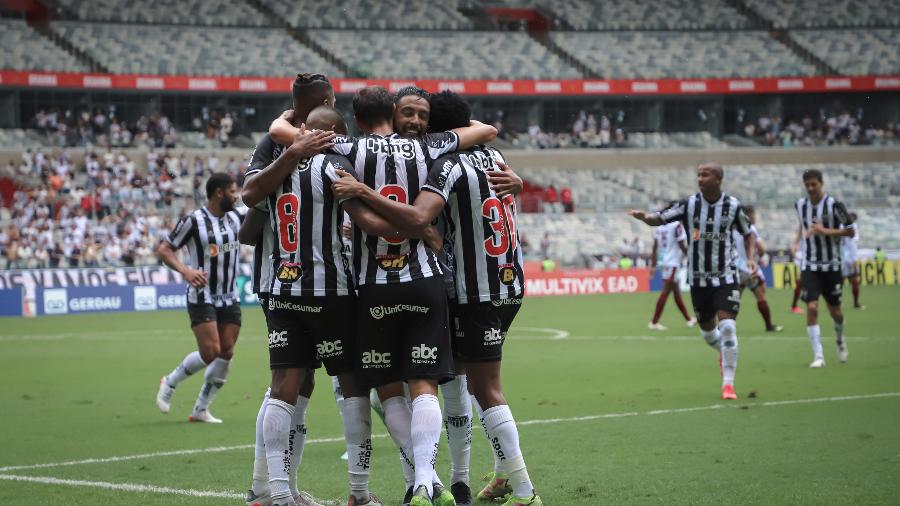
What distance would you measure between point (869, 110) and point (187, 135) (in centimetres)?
3588

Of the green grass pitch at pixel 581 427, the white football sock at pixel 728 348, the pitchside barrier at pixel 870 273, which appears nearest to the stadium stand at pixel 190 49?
the pitchside barrier at pixel 870 273

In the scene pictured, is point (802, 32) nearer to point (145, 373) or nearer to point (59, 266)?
point (59, 266)

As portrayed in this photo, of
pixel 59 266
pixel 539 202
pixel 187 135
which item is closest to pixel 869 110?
pixel 539 202

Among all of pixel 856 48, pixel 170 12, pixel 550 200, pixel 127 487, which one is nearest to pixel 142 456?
pixel 127 487

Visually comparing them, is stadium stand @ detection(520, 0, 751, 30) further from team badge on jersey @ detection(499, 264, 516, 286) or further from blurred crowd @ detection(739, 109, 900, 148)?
team badge on jersey @ detection(499, 264, 516, 286)

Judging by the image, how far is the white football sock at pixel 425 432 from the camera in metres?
7.00

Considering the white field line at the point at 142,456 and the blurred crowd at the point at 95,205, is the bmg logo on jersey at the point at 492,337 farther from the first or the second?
the blurred crowd at the point at 95,205

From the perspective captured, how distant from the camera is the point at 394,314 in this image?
7086mm

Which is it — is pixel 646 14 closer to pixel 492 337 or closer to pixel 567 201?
pixel 567 201

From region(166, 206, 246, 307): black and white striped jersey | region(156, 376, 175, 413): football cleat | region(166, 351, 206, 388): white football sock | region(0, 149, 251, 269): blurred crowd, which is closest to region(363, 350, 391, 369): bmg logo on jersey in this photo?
region(166, 206, 246, 307): black and white striped jersey

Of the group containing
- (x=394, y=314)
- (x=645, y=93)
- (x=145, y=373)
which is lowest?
(x=145, y=373)

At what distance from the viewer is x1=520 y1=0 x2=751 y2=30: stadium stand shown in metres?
67.8

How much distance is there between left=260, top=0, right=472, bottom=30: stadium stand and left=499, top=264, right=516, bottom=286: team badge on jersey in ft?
185

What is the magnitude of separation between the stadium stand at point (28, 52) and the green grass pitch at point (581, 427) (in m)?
32.2
